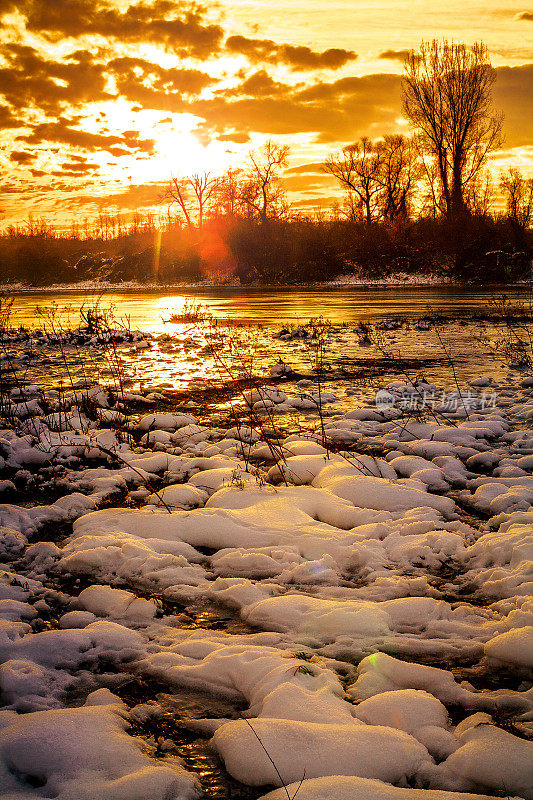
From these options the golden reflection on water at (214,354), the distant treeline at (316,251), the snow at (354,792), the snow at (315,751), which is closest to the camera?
the snow at (354,792)

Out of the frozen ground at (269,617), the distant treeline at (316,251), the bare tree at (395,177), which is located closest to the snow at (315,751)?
the frozen ground at (269,617)

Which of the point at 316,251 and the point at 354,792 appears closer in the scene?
the point at 354,792

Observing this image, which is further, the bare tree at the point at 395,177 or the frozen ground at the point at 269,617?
the bare tree at the point at 395,177

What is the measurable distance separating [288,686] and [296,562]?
1.12 meters

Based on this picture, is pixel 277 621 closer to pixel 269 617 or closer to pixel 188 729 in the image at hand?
pixel 269 617

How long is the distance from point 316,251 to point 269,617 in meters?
45.6

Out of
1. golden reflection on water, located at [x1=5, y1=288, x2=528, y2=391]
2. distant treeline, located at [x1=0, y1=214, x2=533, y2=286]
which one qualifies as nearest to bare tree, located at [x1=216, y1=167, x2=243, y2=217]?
distant treeline, located at [x1=0, y1=214, x2=533, y2=286]

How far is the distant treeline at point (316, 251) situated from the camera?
35.6 m

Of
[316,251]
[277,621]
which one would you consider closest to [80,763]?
[277,621]

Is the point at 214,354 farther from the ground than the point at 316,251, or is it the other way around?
the point at 316,251

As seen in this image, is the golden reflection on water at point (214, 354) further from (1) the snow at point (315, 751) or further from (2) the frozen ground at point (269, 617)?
(1) the snow at point (315, 751)

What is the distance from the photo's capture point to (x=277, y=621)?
2.54 m

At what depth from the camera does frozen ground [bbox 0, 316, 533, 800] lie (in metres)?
1.67

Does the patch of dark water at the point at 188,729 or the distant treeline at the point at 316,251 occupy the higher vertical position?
the distant treeline at the point at 316,251
